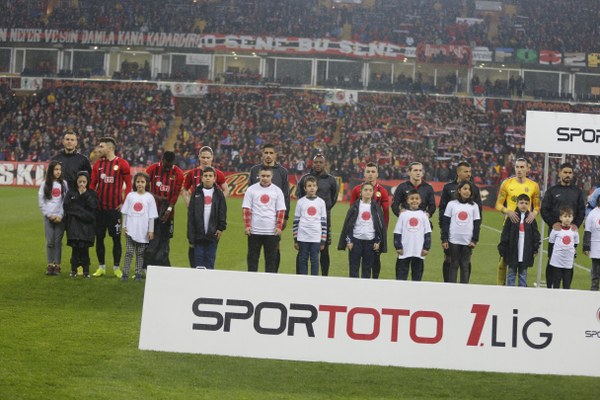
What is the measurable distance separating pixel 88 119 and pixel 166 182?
39138 millimetres

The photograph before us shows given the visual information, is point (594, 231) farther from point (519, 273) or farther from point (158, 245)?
point (158, 245)

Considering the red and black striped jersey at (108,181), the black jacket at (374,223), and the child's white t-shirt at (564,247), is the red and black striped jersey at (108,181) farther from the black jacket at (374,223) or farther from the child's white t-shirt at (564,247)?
the child's white t-shirt at (564,247)

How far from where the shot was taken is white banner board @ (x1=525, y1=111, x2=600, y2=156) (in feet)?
41.6

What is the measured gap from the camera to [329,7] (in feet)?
203

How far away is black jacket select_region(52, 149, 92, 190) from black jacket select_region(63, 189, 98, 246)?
405 mm

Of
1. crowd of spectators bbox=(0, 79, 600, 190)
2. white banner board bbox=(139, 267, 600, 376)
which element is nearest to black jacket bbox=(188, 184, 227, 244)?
white banner board bbox=(139, 267, 600, 376)

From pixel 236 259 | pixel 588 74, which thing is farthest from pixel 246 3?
pixel 236 259

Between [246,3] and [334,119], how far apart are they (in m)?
14.2

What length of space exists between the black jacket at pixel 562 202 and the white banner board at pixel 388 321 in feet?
14.5

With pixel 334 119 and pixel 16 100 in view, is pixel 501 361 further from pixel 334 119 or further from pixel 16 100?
pixel 16 100

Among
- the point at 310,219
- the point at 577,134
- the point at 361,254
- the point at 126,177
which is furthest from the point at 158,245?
the point at 577,134

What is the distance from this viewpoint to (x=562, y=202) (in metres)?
12.0

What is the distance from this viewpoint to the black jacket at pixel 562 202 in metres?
12.0

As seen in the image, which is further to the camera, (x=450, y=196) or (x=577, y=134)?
(x=577, y=134)
